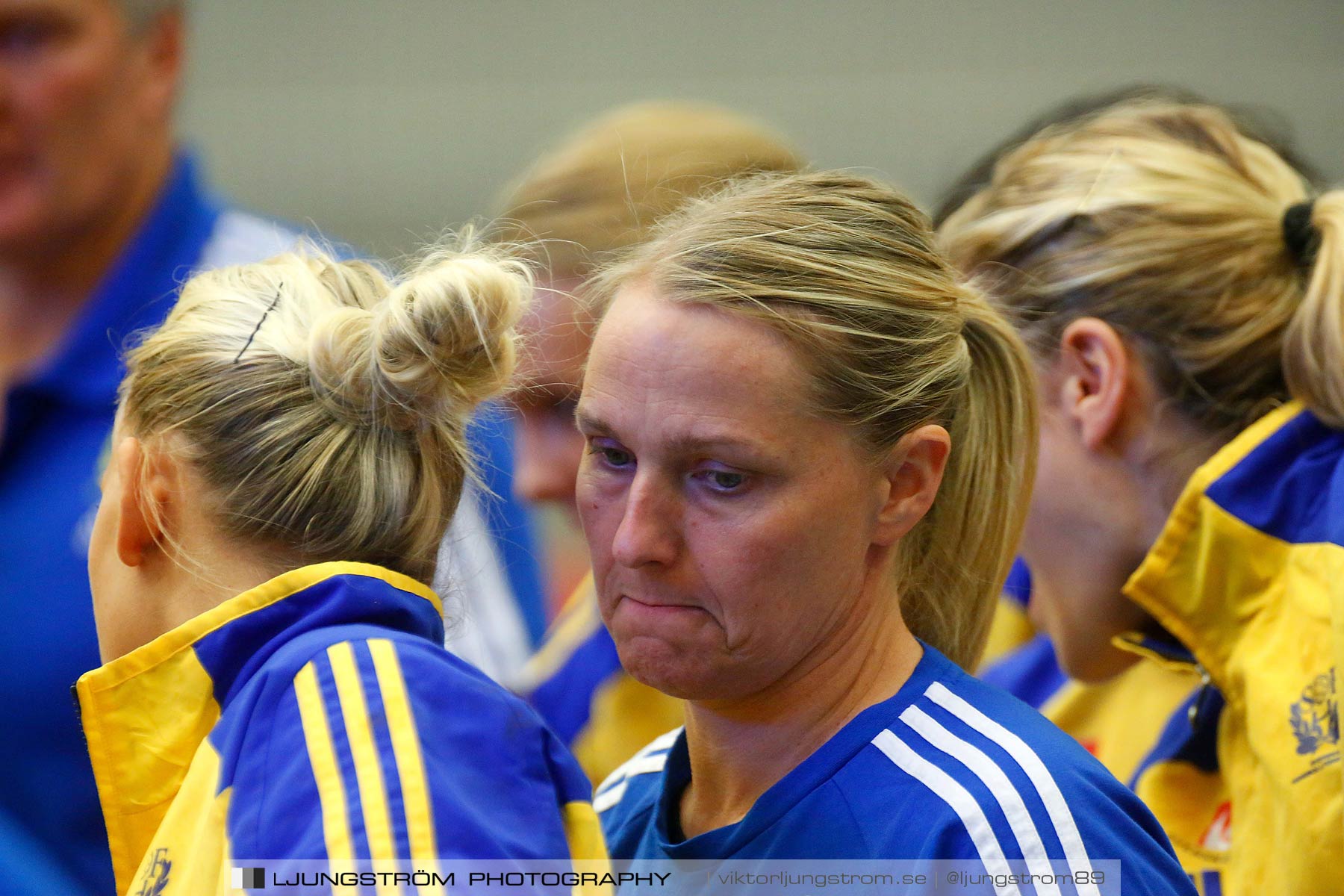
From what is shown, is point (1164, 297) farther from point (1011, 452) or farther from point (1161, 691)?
point (1161, 691)

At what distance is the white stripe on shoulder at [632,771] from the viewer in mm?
1700

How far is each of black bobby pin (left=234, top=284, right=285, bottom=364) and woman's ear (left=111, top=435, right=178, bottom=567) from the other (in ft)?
0.44

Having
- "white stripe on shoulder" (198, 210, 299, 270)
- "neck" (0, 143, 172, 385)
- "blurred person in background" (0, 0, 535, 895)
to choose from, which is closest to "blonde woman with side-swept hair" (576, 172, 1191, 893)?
"blurred person in background" (0, 0, 535, 895)

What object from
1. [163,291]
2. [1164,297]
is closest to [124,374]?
[163,291]

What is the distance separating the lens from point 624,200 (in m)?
2.59

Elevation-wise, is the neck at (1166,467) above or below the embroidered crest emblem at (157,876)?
above

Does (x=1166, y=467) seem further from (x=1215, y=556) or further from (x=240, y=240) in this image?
(x=240, y=240)

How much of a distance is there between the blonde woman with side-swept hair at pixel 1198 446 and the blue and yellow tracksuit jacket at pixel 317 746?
2.77 ft

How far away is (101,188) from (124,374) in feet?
1.15

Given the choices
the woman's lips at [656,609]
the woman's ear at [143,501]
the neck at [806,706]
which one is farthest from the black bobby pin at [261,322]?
the neck at [806,706]

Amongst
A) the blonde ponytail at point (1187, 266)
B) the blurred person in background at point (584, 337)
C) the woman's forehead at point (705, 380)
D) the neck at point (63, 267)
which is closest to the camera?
the woman's forehead at point (705, 380)

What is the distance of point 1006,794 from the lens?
48.1 inches

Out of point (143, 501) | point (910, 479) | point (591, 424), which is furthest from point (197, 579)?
point (910, 479)

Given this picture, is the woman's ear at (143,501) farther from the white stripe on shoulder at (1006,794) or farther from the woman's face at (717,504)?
the white stripe on shoulder at (1006,794)
